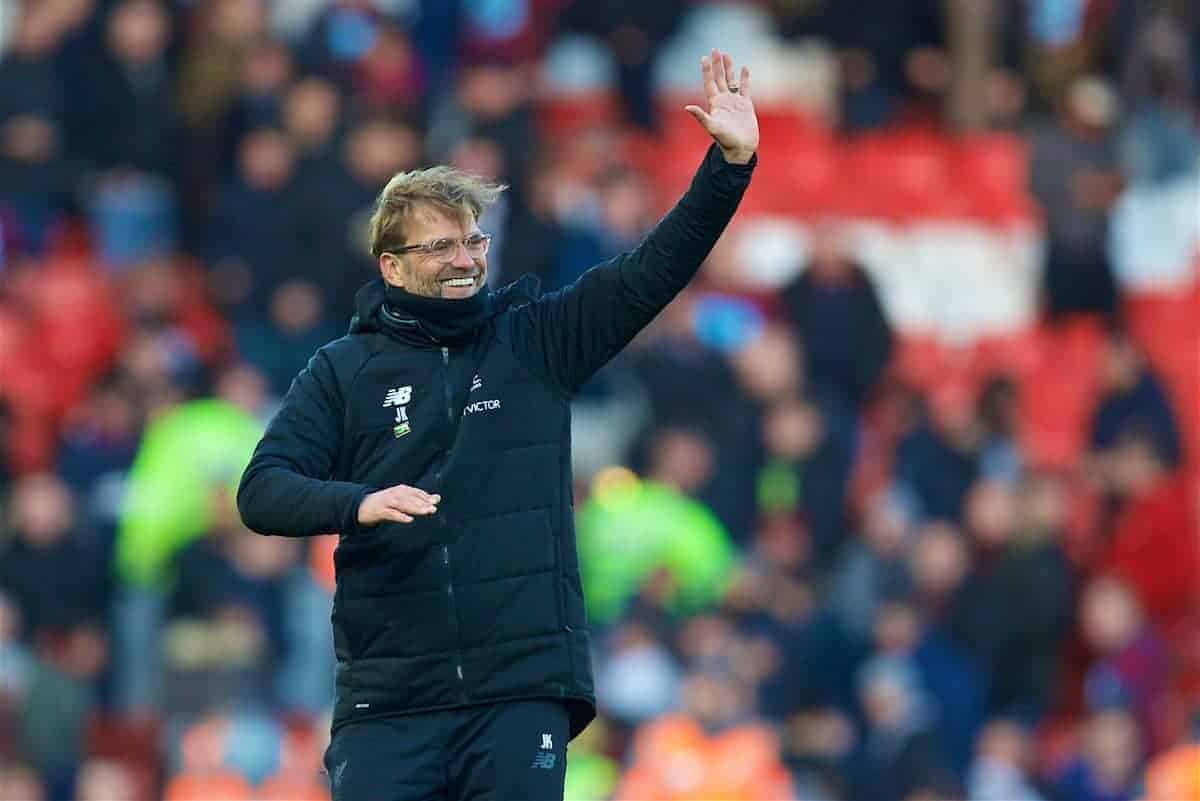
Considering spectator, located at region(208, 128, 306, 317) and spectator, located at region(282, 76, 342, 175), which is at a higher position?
spectator, located at region(282, 76, 342, 175)

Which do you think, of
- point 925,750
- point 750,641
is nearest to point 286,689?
point 750,641

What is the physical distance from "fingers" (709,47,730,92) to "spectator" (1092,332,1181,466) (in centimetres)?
873

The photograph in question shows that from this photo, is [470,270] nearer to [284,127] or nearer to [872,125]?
[284,127]

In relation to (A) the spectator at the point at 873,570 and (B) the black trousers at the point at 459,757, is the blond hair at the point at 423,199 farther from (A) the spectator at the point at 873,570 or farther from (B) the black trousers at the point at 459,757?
(A) the spectator at the point at 873,570

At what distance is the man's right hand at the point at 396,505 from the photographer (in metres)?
5.50

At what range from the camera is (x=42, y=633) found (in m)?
12.1

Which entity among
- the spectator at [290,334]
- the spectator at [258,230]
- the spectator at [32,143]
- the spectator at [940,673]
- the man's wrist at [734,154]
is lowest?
the spectator at [940,673]

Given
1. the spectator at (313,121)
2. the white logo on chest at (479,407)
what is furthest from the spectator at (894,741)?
the white logo on chest at (479,407)

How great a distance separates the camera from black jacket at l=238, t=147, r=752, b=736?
5.91 meters

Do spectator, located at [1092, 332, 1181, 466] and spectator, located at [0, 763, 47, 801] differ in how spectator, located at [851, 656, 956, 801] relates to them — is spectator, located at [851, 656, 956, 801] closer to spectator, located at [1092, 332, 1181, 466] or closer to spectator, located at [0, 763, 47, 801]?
spectator, located at [1092, 332, 1181, 466]

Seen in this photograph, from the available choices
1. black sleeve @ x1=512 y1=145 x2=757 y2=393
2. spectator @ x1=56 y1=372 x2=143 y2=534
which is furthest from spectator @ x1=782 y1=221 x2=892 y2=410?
black sleeve @ x1=512 y1=145 x2=757 y2=393

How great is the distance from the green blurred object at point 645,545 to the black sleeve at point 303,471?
6.41m

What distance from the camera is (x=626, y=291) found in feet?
19.8

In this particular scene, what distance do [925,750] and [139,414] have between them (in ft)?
13.5
